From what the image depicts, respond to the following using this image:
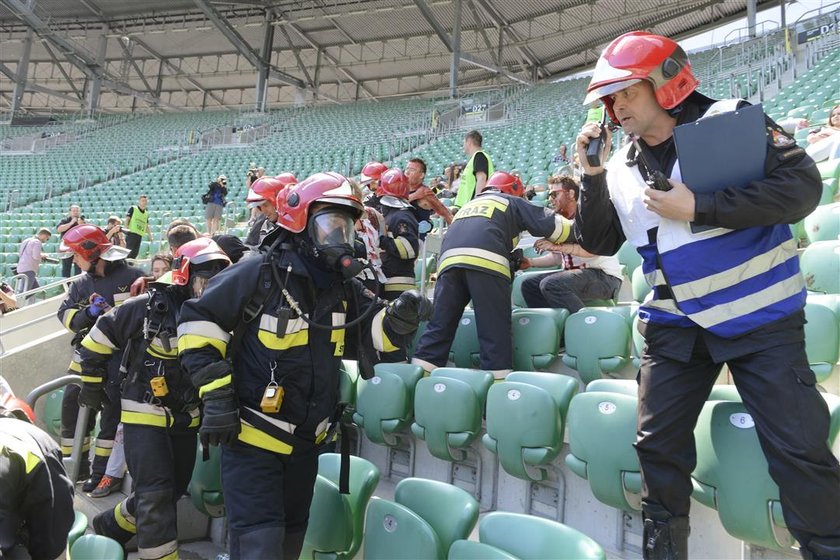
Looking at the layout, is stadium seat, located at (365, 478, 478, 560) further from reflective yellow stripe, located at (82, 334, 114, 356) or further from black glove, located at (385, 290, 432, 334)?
reflective yellow stripe, located at (82, 334, 114, 356)

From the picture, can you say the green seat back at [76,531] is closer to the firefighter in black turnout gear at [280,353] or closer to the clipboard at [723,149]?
the firefighter in black turnout gear at [280,353]

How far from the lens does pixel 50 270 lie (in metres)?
10.4

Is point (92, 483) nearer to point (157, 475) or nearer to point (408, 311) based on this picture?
point (157, 475)

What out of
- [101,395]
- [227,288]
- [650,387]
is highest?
[227,288]

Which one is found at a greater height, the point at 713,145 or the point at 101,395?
the point at 713,145

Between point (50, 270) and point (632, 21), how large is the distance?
21647 millimetres

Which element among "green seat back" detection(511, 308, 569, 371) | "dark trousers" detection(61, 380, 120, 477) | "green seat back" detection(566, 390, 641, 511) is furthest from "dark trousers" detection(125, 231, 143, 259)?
"green seat back" detection(566, 390, 641, 511)

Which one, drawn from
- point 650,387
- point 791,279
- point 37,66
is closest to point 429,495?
point 650,387

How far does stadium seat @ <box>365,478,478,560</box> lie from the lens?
200 centimetres

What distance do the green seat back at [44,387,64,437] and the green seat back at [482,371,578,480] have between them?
13.3ft

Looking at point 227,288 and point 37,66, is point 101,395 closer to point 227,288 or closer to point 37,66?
point 227,288

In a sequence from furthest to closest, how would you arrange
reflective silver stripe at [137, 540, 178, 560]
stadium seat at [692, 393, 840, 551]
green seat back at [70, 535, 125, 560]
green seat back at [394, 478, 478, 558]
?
reflective silver stripe at [137, 540, 178, 560]
green seat back at [70, 535, 125, 560]
green seat back at [394, 478, 478, 558]
stadium seat at [692, 393, 840, 551]

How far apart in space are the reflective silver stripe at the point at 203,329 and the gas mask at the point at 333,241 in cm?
46

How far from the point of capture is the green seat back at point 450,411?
3.06 metres
